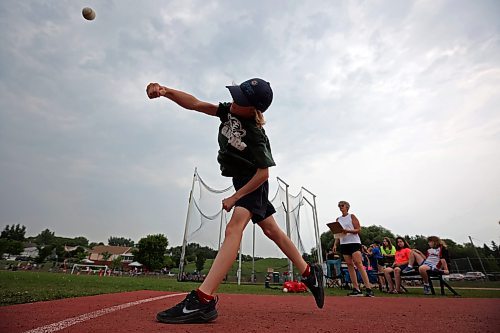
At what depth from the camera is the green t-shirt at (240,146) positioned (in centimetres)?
247

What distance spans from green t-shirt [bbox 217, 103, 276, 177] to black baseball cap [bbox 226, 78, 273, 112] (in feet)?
0.58

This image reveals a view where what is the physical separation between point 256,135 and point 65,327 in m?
1.80

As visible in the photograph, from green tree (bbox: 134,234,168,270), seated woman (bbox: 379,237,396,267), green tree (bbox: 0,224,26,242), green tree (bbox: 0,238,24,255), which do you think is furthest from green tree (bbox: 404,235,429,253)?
green tree (bbox: 0,224,26,242)

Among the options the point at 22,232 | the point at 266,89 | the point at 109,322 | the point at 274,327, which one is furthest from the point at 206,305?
the point at 22,232

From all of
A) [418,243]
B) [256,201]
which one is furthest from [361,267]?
[418,243]

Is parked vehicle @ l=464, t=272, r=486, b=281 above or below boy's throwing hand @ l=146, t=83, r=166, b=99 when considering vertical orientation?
above

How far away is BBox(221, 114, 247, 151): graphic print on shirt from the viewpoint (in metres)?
2.51

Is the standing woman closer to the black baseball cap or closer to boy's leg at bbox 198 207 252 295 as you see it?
boy's leg at bbox 198 207 252 295

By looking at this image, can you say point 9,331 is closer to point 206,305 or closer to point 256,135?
point 206,305

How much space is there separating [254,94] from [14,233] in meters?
128

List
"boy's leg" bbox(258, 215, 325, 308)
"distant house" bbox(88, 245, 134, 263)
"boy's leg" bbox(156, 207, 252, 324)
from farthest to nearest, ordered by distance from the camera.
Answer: "distant house" bbox(88, 245, 134, 263) → "boy's leg" bbox(258, 215, 325, 308) → "boy's leg" bbox(156, 207, 252, 324)

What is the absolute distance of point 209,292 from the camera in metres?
2.12

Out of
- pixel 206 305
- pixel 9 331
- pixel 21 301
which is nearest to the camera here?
pixel 9 331

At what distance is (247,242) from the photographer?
16.3 metres
